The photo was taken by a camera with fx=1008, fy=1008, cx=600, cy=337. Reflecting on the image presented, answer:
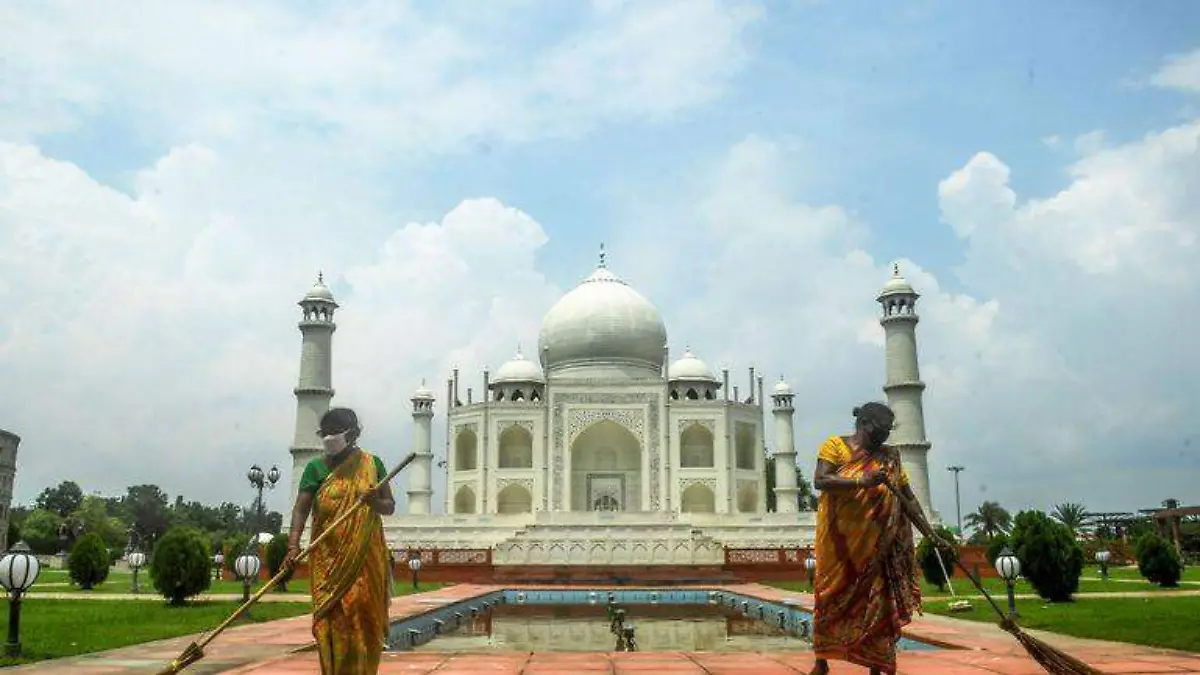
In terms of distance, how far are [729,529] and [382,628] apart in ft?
87.9

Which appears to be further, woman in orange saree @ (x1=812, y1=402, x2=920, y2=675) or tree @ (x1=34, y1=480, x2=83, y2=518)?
tree @ (x1=34, y1=480, x2=83, y2=518)

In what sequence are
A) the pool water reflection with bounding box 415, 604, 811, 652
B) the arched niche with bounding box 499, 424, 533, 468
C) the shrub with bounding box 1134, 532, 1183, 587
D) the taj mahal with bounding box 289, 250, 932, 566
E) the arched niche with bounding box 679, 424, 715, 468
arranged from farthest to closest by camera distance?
the arched niche with bounding box 499, 424, 533, 468 < the arched niche with bounding box 679, 424, 715, 468 < the taj mahal with bounding box 289, 250, 932, 566 < the shrub with bounding box 1134, 532, 1183, 587 < the pool water reflection with bounding box 415, 604, 811, 652

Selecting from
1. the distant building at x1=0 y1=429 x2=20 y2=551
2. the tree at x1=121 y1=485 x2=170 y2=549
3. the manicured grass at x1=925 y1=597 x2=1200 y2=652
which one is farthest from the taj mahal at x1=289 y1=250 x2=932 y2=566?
the tree at x1=121 y1=485 x2=170 y2=549

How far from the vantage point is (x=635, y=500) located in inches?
1385

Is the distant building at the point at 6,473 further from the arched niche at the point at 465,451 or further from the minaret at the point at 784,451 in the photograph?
the minaret at the point at 784,451

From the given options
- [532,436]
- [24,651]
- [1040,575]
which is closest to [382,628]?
[24,651]

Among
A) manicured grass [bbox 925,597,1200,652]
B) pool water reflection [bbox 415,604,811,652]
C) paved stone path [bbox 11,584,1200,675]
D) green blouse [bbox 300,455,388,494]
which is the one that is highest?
green blouse [bbox 300,455,388,494]

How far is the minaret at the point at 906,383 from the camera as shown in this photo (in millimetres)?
32031

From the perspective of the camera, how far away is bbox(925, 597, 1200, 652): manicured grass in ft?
28.6

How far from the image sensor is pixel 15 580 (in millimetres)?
8156

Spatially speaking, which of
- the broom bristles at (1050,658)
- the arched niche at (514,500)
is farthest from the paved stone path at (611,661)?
the arched niche at (514,500)

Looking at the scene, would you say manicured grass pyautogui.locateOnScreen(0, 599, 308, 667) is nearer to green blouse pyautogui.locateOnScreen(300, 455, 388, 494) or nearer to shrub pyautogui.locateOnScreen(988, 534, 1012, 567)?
green blouse pyautogui.locateOnScreen(300, 455, 388, 494)

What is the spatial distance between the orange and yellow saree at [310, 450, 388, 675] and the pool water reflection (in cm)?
495

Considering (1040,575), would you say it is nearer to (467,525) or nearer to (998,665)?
(998,665)
